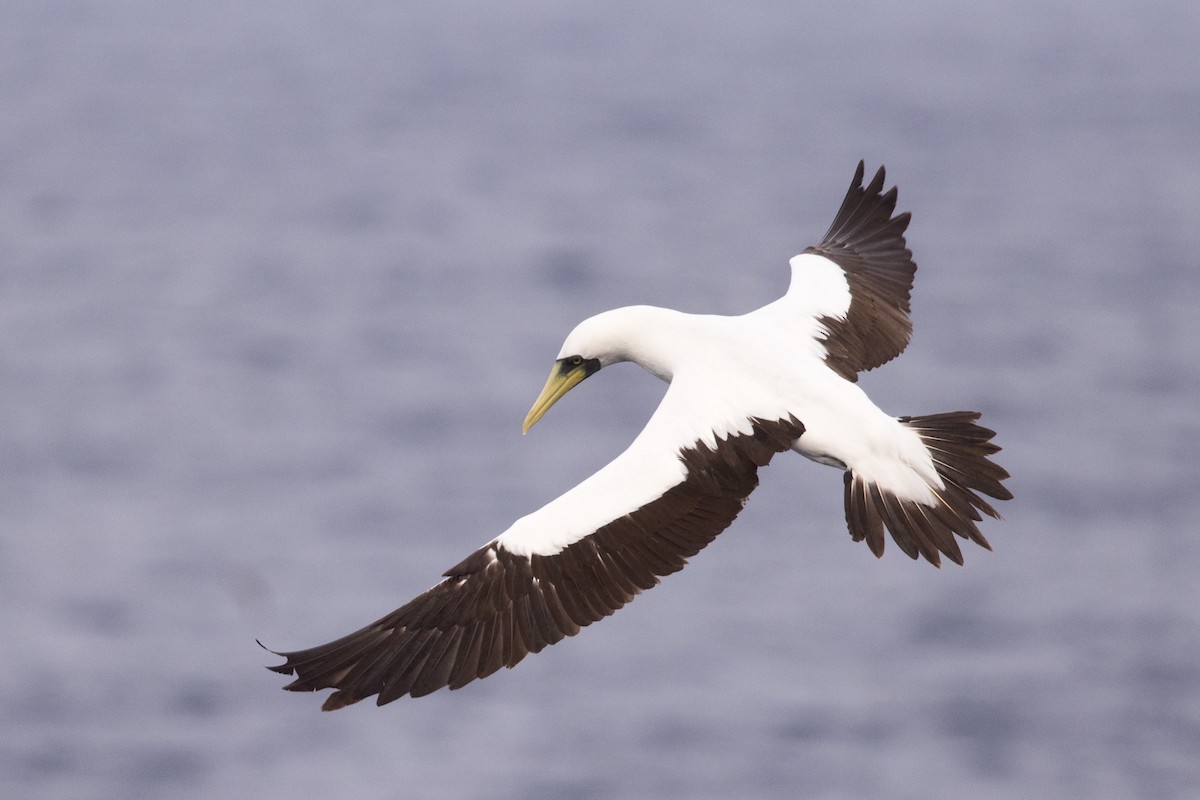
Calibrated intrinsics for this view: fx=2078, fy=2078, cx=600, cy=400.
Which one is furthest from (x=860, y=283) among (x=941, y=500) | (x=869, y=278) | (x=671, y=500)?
(x=671, y=500)

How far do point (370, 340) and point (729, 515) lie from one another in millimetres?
36617

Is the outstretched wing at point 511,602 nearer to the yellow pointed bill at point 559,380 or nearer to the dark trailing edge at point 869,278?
the yellow pointed bill at point 559,380

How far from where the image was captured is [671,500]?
13.2 meters

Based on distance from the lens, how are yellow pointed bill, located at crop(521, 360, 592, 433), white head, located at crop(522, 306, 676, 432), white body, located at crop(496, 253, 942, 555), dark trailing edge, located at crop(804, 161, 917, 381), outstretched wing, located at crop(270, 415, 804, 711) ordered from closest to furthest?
1. outstretched wing, located at crop(270, 415, 804, 711)
2. white body, located at crop(496, 253, 942, 555)
3. white head, located at crop(522, 306, 676, 432)
4. yellow pointed bill, located at crop(521, 360, 592, 433)
5. dark trailing edge, located at crop(804, 161, 917, 381)

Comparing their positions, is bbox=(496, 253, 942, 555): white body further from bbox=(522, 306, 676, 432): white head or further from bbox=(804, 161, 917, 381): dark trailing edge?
bbox=(804, 161, 917, 381): dark trailing edge

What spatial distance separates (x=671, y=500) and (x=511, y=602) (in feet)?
3.97

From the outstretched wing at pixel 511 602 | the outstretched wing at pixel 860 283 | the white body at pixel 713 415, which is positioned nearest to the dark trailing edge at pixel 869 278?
the outstretched wing at pixel 860 283

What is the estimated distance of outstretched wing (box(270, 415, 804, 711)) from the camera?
506 inches

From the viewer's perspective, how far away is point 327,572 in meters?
40.7

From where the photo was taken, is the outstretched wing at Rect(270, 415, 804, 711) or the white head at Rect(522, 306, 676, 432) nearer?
the outstretched wing at Rect(270, 415, 804, 711)

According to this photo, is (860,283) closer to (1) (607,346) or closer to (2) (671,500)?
(1) (607,346)

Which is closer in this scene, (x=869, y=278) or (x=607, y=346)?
(x=607, y=346)

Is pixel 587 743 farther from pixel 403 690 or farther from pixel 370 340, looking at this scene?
pixel 403 690

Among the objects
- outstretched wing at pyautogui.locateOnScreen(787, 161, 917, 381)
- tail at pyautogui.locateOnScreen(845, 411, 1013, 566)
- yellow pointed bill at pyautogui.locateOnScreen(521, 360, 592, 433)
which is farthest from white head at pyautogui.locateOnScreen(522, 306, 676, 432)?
tail at pyautogui.locateOnScreen(845, 411, 1013, 566)
